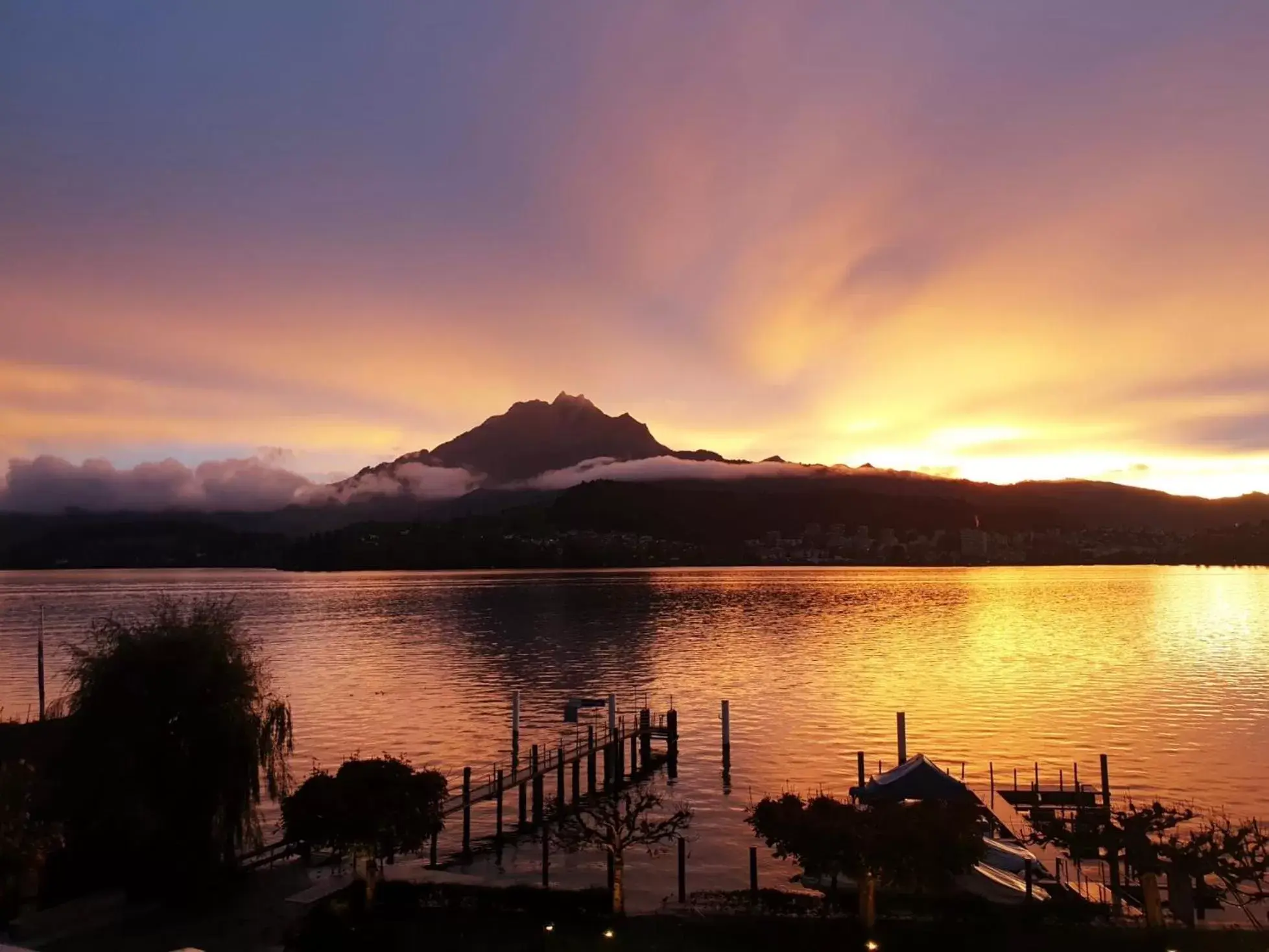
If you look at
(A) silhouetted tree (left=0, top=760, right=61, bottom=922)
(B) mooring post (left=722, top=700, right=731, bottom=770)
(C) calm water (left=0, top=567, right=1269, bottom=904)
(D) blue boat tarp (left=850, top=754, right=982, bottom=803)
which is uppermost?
(A) silhouetted tree (left=0, top=760, right=61, bottom=922)

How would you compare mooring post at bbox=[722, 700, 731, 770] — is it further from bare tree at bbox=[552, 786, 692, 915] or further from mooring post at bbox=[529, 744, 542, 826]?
mooring post at bbox=[529, 744, 542, 826]

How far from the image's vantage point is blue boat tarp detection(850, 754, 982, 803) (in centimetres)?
3166

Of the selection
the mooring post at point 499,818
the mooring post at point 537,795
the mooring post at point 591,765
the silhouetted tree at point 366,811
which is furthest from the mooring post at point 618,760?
the silhouetted tree at point 366,811

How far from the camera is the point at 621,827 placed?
1054 inches

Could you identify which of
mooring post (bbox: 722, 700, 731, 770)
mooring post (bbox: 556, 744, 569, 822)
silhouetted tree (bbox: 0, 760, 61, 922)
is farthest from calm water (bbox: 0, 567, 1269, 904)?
silhouetted tree (bbox: 0, 760, 61, 922)

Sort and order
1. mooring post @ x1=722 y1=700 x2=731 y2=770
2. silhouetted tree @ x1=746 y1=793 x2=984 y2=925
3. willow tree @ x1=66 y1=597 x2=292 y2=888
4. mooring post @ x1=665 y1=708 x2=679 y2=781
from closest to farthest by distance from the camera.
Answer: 1. silhouetted tree @ x1=746 y1=793 x2=984 y2=925
2. willow tree @ x1=66 y1=597 x2=292 y2=888
3. mooring post @ x1=665 y1=708 x2=679 y2=781
4. mooring post @ x1=722 y1=700 x2=731 y2=770

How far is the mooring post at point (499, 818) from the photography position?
3628cm

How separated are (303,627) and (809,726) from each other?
105 meters

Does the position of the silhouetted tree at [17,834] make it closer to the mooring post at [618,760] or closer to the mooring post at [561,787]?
the mooring post at [561,787]

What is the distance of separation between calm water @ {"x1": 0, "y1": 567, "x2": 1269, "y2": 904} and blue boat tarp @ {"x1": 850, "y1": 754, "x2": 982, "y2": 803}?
455cm

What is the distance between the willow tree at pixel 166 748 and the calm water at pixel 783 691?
1115 centimetres

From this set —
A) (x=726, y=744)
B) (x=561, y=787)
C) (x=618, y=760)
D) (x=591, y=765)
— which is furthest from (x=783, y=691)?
(x=561, y=787)

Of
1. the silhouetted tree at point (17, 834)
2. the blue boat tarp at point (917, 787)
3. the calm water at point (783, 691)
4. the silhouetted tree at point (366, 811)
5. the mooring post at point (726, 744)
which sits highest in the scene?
the silhouetted tree at point (17, 834)

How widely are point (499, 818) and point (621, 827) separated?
12.1m
